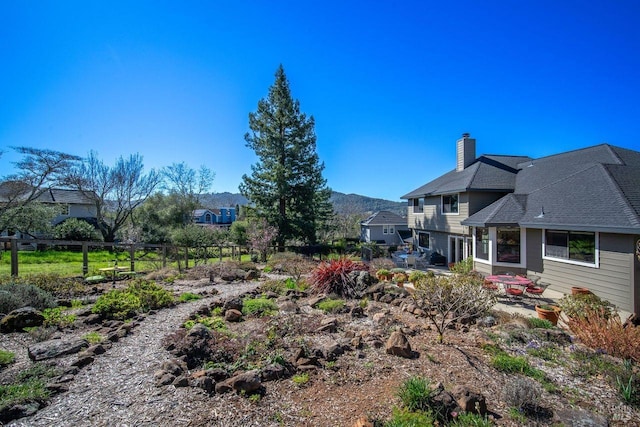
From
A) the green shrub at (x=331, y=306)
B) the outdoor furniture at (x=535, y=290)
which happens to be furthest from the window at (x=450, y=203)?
the green shrub at (x=331, y=306)

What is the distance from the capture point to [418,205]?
2162 cm

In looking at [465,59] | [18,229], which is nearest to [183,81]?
[465,59]

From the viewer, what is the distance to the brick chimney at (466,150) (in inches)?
763

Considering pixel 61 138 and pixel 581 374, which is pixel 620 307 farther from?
pixel 61 138

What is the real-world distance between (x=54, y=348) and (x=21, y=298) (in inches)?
132

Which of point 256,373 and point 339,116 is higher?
point 339,116

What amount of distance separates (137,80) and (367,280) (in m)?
11.6

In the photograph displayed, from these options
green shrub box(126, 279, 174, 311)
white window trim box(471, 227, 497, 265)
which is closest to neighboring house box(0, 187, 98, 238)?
green shrub box(126, 279, 174, 311)

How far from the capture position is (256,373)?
12.7ft

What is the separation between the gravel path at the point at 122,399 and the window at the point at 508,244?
13.7 metres

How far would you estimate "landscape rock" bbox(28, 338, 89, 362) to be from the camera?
4590mm

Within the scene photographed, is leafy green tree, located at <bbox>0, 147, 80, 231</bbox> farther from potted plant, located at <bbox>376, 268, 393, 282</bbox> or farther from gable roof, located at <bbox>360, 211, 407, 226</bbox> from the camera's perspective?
gable roof, located at <bbox>360, 211, 407, 226</bbox>

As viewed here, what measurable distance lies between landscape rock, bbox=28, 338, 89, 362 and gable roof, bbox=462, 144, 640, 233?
1342 cm

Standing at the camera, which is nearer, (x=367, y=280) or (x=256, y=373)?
(x=256, y=373)
